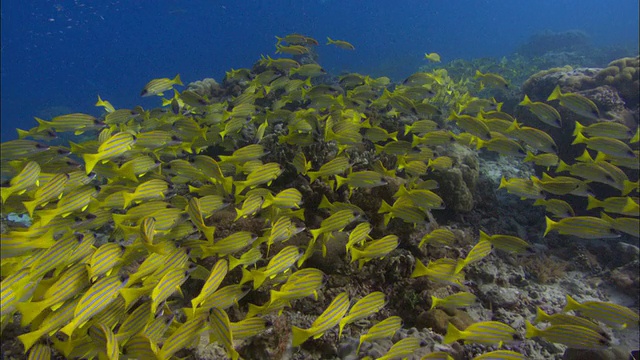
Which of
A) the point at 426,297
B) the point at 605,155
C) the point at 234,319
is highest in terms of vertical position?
the point at 605,155

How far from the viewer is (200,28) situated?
480 ft

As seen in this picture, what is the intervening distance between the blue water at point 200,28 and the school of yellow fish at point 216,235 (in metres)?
72.3

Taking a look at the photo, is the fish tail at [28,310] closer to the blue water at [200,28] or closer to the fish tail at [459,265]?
the fish tail at [459,265]

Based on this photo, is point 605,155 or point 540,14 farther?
point 540,14

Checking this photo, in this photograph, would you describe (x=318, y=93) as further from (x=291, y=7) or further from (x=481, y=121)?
(x=291, y=7)

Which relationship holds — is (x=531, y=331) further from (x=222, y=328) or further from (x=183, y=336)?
(x=183, y=336)

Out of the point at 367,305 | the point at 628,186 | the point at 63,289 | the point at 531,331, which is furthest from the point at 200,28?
the point at 531,331

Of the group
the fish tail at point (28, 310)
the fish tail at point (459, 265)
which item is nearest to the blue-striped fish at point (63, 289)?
the fish tail at point (28, 310)

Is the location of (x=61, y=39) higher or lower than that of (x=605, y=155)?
higher

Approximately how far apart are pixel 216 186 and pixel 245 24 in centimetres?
14785

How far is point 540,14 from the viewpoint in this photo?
128250 mm

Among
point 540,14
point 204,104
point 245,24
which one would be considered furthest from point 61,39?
point 540,14

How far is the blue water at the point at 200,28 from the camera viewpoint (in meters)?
90.0

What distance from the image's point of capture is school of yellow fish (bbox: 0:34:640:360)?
285cm
